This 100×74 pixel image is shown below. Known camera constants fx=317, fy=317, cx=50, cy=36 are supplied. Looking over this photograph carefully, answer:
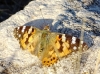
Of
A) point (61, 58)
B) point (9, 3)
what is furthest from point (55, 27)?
point (9, 3)

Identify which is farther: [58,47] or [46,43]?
[46,43]

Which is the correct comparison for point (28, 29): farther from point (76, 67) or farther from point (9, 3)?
point (9, 3)

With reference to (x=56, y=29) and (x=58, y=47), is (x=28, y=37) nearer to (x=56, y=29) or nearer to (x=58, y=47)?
(x=56, y=29)

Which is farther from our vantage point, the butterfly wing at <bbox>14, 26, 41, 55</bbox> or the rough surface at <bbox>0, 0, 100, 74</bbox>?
the butterfly wing at <bbox>14, 26, 41, 55</bbox>

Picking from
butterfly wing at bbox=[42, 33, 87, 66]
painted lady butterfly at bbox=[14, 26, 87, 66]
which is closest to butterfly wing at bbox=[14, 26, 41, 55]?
painted lady butterfly at bbox=[14, 26, 87, 66]

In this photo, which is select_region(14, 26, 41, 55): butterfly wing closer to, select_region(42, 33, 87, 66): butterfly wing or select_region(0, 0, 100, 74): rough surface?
select_region(0, 0, 100, 74): rough surface

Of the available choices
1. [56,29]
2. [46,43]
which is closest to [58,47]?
[46,43]
